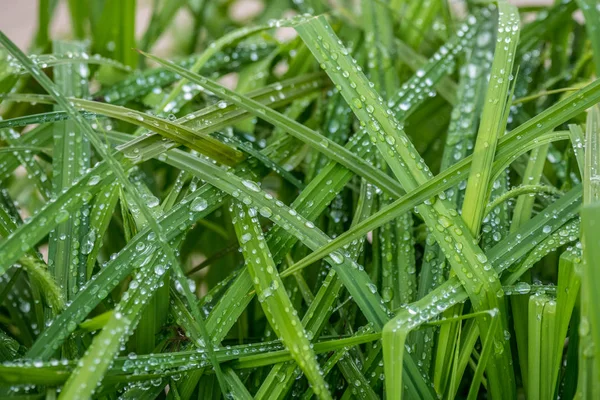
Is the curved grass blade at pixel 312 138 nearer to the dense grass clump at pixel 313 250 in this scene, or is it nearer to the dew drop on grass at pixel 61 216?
the dense grass clump at pixel 313 250

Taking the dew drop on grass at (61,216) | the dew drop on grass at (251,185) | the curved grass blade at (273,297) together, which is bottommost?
the curved grass blade at (273,297)

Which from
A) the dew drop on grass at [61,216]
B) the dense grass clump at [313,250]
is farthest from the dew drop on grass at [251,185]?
the dew drop on grass at [61,216]

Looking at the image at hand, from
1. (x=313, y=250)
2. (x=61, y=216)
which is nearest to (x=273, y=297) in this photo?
(x=313, y=250)

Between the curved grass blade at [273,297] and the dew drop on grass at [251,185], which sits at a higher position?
the dew drop on grass at [251,185]

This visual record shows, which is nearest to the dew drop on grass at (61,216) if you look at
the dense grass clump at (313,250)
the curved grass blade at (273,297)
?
the dense grass clump at (313,250)

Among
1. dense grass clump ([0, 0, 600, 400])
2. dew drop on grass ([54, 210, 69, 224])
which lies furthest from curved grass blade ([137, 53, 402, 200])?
dew drop on grass ([54, 210, 69, 224])

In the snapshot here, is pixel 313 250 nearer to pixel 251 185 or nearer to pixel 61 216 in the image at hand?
pixel 251 185

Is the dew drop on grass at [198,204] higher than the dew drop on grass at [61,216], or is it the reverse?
the dew drop on grass at [61,216]

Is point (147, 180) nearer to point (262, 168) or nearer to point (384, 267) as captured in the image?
point (262, 168)

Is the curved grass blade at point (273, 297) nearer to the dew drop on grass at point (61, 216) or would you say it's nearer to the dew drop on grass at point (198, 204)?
the dew drop on grass at point (198, 204)
